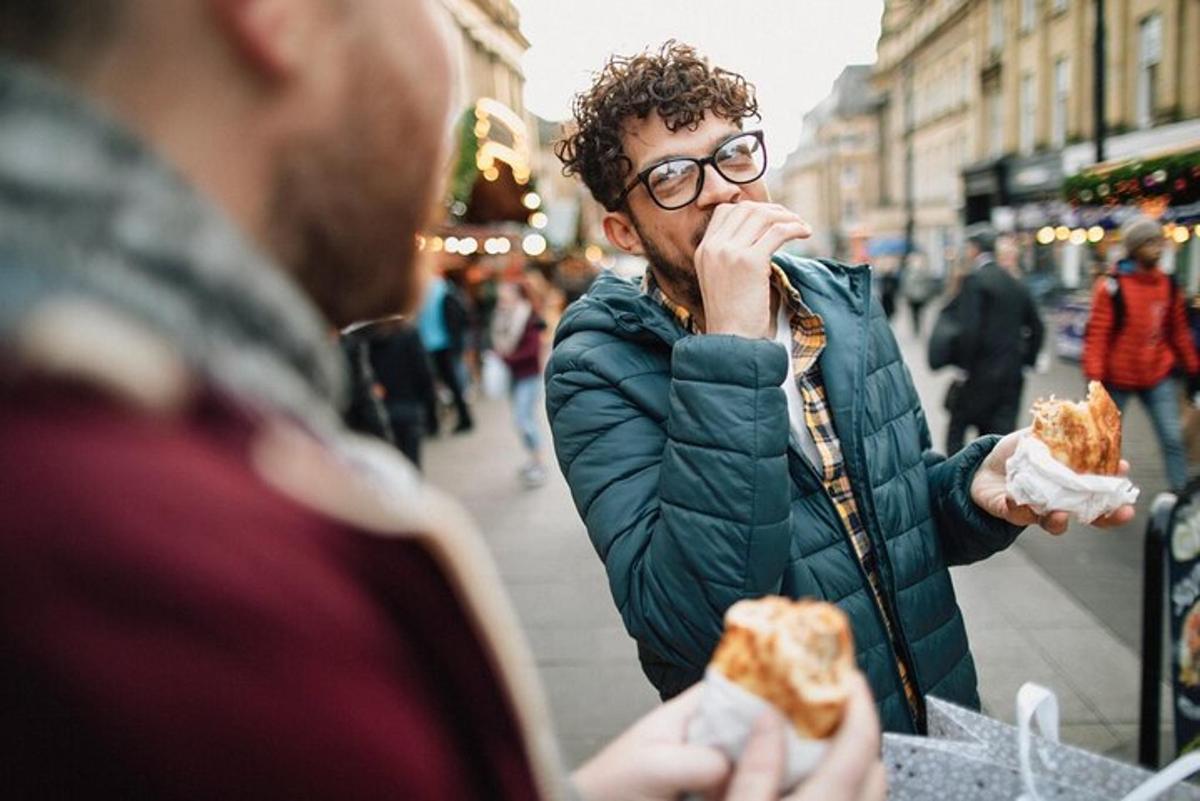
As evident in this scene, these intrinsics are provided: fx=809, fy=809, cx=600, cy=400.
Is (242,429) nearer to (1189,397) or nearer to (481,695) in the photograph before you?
(481,695)

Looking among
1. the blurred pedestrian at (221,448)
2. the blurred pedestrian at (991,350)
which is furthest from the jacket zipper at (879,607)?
the blurred pedestrian at (991,350)

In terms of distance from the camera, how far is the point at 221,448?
48 cm

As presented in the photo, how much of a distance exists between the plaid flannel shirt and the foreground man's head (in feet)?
3.80

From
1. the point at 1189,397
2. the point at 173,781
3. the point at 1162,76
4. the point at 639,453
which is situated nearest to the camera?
the point at 173,781

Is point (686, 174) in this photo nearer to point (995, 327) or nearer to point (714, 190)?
point (714, 190)

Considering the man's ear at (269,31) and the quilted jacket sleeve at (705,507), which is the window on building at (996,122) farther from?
the man's ear at (269,31)

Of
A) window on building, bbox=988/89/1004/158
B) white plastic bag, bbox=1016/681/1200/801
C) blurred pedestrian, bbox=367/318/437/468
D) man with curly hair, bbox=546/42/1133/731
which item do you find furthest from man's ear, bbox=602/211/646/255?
window on building, bbox=988/89/1004/158

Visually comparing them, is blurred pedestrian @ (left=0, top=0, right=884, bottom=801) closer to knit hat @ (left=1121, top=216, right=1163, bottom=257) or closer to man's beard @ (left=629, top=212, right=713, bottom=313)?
man's beard @ (left=629, top=212, right=713, bottom=313)

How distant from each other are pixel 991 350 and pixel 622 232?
204 inches

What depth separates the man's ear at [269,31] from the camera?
560 mm

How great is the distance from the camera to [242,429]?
0.50 m

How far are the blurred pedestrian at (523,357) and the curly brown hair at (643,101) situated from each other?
609 centimetres

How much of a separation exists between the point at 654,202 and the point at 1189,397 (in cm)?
644

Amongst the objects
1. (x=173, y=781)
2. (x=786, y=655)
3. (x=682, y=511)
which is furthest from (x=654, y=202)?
(x=173, y=781)
